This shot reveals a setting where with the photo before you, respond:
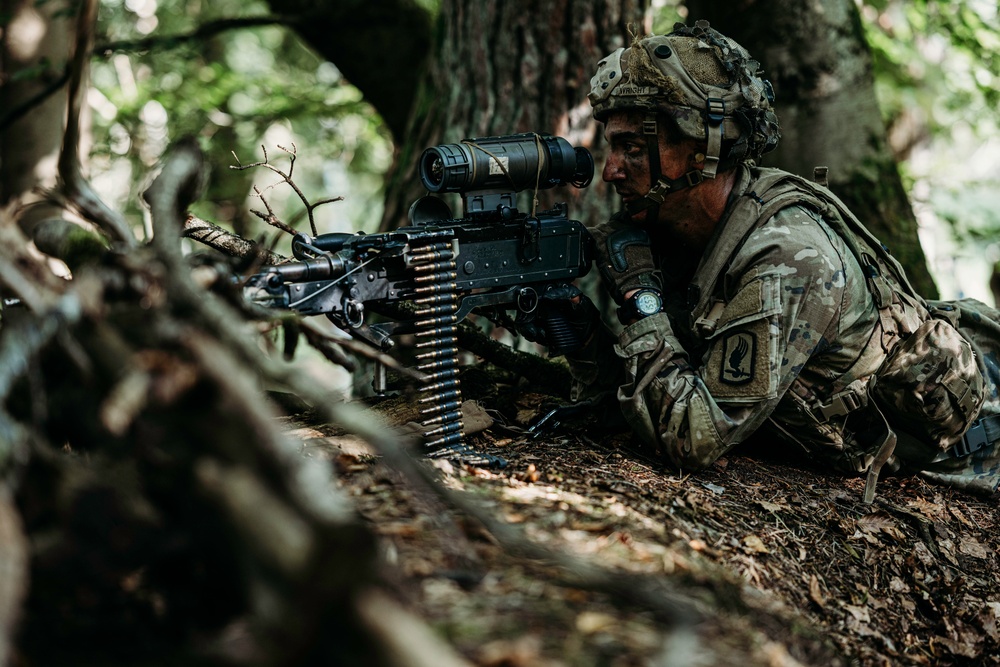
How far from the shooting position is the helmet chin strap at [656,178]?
4.72 meters

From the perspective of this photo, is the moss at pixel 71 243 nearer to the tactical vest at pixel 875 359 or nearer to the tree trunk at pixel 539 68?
the tactical vest at pixel 875 359

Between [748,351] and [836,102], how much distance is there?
3130 mm

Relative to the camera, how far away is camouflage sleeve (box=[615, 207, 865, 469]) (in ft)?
14.4

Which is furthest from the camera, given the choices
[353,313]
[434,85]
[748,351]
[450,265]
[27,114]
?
[27,114]

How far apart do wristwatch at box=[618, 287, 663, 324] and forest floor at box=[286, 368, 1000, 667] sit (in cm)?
70

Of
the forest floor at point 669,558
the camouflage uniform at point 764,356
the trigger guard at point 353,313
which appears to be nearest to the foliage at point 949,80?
the camouflage uniform at point 764,356

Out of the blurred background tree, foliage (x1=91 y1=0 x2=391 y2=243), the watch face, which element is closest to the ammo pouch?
the watch face

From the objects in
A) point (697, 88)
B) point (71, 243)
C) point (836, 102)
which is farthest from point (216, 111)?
point (71, 243)

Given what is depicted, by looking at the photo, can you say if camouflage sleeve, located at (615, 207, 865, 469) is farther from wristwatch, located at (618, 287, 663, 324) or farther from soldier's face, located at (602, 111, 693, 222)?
soldier's face, located at (602, 111, 693, 222)

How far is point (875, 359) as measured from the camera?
4738 millimetres

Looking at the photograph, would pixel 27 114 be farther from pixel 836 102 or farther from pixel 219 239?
pixel 836 102

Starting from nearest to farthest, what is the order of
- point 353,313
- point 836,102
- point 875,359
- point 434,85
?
point 353,313 → point 875,359 → point 836,102 → point 434,85

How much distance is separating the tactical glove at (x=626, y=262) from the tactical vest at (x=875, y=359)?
0.87 ft

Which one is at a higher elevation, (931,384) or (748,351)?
(748,351)
